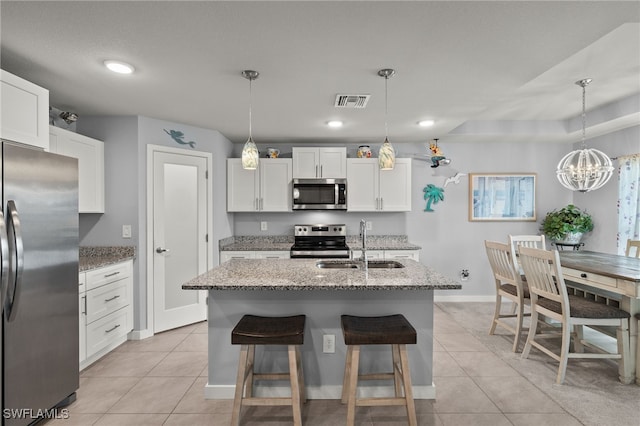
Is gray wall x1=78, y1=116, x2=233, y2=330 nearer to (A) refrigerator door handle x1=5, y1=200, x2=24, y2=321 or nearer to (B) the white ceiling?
(B) the white ceiling

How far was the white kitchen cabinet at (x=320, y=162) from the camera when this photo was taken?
4.58 metres

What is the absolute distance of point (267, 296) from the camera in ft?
7.73

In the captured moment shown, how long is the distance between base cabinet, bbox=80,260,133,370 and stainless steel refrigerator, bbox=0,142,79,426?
0.49 meters

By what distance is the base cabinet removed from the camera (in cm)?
277

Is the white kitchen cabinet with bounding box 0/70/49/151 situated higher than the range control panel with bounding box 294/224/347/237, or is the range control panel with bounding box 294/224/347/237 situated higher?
the white kitchen cabinet with bounding box 0/70/49/151

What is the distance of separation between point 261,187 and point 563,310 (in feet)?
11.4

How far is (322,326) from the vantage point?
2373mm

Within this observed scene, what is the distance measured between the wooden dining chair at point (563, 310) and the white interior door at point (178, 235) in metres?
3.36

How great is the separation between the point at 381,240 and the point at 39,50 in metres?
4.07

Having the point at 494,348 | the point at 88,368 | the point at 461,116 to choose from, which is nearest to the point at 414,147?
the point at 461,116

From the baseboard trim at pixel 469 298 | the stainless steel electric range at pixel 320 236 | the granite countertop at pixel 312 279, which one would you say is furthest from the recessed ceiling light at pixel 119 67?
the baseboard trim at pixel 469 298

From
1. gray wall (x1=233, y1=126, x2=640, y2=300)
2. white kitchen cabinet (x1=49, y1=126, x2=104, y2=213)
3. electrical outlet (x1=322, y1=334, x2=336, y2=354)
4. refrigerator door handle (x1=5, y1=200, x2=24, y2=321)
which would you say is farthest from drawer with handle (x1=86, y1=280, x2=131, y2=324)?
electrical outlet (x1=322, y1=334, x2=336, y2=354)

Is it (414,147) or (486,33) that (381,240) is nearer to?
(414,147)

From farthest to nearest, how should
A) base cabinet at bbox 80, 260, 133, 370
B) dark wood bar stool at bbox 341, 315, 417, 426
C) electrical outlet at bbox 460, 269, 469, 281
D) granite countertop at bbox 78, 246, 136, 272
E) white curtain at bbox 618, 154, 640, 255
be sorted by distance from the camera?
electrical outlet at bbox 460, 269, 469, 281, white curtain at bbox 618, 154, 640, 255, granite countertop at bbox 78, 246, 136, 272, base cabinet at bbox 80, 260, 133, 370, dark wood bar stool at bbox 341, 315, 417, 426
